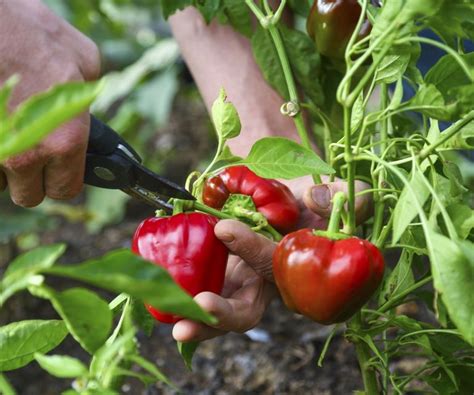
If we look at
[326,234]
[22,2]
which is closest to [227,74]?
[22,2]

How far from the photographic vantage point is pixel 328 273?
3.07ft

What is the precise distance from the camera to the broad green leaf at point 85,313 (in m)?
0.63

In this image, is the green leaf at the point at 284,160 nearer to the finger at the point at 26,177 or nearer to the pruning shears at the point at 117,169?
the pruning shears at the point at 117,169

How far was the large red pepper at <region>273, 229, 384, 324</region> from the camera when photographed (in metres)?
0.92

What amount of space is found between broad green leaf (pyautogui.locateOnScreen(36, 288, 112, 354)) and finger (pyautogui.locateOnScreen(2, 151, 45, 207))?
1.37 ft

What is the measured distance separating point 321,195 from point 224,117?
0.61ft

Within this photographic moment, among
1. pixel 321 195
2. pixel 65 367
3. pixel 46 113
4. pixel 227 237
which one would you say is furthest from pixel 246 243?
pixel 46 113

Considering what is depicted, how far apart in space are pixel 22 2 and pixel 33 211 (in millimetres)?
1655

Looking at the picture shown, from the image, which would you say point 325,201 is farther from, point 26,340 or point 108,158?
point 26,340

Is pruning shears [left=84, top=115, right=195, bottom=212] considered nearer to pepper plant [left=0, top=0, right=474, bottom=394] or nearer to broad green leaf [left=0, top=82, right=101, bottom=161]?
pepper plant [left=0, top=0, right=474, bottom=394]

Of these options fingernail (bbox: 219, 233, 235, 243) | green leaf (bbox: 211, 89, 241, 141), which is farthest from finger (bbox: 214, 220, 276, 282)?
green leaf (bbox: 211, 89, 241, 141)

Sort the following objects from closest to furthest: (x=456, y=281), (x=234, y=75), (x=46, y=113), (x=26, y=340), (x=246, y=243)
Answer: (x=46, y=113)
(x=456, y=281)
(x=26, y=340)
(x=246, y=243)
(x=234, y=75)

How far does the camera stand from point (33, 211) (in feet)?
8.68

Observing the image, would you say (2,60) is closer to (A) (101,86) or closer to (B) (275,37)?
(B) (275,37)
